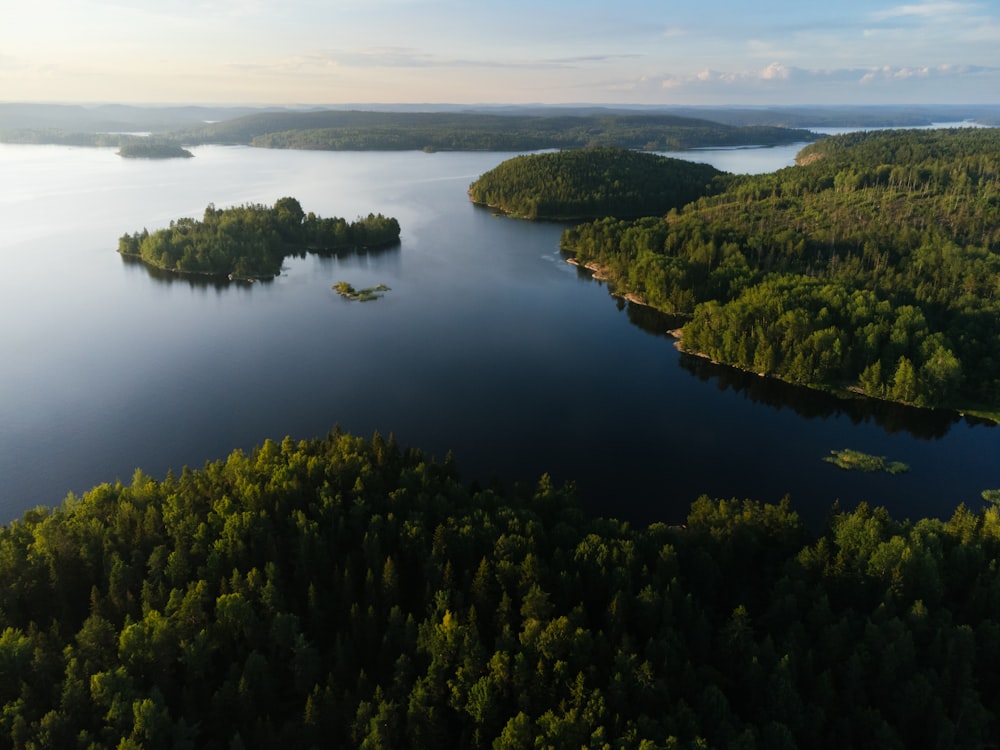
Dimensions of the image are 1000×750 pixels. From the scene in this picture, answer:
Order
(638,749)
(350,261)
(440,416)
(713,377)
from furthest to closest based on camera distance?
1. (350,261)
2. (713,377)
3. (440,416)
4. (638,749)

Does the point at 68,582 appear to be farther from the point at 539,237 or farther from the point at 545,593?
the point at 539,237

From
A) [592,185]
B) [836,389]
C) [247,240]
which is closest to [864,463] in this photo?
[836,389]

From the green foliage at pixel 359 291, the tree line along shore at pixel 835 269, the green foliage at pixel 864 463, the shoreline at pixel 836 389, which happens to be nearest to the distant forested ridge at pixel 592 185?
the tree line along shore at pixel 835 269

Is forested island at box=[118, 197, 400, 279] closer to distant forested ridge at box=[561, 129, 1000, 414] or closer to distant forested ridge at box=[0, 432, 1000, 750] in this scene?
distant forested ridge at box=[561, 129, 1000, 414]

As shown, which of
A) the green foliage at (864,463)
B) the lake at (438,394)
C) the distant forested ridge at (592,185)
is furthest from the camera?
the distant forested ridge at (592,185)

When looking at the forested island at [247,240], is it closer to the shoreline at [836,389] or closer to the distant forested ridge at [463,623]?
the shoreline at [836,389]

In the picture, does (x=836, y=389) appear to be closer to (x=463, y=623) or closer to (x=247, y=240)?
(x=463, y=623)

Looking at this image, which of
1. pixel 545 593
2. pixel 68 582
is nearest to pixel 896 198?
pixel 545 593
